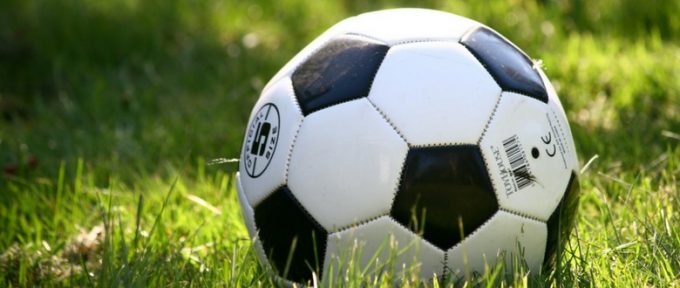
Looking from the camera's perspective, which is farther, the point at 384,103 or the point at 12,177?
the point at 12,177

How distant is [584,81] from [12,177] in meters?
2.91

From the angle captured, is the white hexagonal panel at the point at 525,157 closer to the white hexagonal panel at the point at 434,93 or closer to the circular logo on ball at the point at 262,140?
the white hexagonal panel at the point at 434,93

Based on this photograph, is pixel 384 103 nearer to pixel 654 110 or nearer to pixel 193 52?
pixel 654 110

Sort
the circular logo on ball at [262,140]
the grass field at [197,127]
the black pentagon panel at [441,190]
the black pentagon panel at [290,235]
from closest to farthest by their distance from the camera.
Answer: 1. the black pentagon panel at [441,190]
2. the black pentagon panel at [290,235]
3. the circular logo on ball at [262,140]
4. the grass field at [197,127]

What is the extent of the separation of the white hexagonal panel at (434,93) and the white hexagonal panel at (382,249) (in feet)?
0.89

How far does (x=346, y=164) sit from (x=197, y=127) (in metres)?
2.37

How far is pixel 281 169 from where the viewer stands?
9.80ft

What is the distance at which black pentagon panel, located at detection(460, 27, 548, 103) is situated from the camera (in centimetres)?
301

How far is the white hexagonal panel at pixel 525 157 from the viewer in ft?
9.41

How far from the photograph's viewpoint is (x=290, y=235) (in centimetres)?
299

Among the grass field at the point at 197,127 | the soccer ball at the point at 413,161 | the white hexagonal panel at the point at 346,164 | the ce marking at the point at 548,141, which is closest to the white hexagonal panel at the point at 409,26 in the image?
the soccer ball at the point at 413,161

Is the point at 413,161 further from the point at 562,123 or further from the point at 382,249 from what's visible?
the point at 562,123

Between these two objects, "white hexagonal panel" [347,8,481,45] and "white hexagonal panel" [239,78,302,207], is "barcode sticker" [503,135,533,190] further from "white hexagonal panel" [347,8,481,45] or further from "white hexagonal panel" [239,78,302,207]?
"white hexagonal panel" [239,78,302,207]

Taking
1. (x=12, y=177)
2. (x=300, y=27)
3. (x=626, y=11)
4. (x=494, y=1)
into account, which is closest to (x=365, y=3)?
(x=300, y=27)
